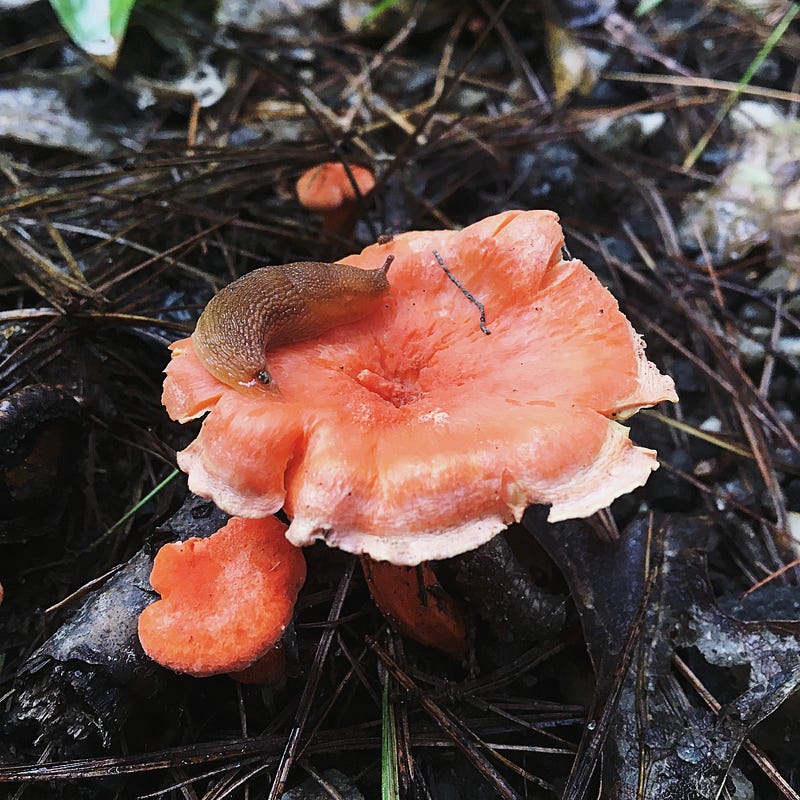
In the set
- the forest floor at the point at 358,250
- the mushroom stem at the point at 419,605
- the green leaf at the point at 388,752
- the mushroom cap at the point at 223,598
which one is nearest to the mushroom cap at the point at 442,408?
the mushroom cap at the point at 223,598

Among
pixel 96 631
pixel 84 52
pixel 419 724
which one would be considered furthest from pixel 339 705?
pixel 84 52

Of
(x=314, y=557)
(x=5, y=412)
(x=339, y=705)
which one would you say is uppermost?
(x=5, y=412)

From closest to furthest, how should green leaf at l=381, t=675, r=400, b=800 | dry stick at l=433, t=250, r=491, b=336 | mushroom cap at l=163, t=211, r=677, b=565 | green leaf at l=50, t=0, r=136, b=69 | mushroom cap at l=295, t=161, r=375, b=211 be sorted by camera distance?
mushroom cap at l=163, t=211, r=677, b=565, green leaf at l=381, t=675, r=400, b=800, dry stick at l=433, t=250, r=491, b=336, green leaf at l=50, t=0, r=136, b=69, mushroom cap at l=295, t=161, r=375, b=211

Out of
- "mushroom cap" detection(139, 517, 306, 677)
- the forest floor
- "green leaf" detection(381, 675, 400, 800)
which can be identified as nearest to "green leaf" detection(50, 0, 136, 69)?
the forest floor

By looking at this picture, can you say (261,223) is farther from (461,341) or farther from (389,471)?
(389,471)

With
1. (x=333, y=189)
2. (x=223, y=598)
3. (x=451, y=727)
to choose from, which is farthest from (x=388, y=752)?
(x=333, y=189)

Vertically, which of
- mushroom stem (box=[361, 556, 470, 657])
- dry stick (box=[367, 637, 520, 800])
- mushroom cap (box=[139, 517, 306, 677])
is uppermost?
mushroom cap (box=[139, 517, 306, 677])

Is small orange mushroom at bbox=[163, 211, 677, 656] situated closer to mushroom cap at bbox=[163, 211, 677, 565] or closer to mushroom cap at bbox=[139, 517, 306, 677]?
mushroom cap at bbox=[163, 211, 677, 565]
